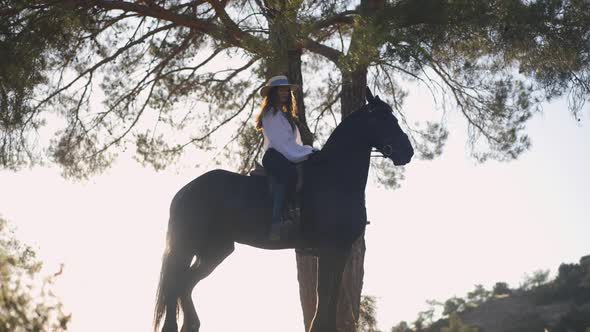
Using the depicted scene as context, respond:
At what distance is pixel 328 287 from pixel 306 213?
0.70m

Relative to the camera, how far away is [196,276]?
8969 mm

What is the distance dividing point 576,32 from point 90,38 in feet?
21.0

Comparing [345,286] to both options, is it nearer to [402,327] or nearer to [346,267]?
[346,267]

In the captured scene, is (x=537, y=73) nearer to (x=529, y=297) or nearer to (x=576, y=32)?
(x=576, y=32)

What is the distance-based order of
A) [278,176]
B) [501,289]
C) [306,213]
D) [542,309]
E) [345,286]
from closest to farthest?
[278,176]
[306,213]
[345,286]
[542,309]
[501,289]

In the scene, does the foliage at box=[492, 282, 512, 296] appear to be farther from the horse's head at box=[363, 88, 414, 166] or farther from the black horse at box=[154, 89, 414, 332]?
the horse's head at box=[363, 88, 414, 166]

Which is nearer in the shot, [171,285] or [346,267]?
[171,285]

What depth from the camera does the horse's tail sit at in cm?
877

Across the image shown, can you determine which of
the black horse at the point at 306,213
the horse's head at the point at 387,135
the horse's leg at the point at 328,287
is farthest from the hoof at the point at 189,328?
the horse's head at the point at 387,135

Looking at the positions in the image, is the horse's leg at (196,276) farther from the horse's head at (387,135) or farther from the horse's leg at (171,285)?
the horse's head at (387,135)

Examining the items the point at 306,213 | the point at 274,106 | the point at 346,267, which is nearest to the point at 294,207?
the point at 306,213

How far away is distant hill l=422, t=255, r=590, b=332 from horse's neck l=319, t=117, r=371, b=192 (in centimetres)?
1379

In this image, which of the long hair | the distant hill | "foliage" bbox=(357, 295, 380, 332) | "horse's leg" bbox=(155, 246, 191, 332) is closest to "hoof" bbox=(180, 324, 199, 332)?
"horse's leg" bbox=(155, 246, 191, 332)

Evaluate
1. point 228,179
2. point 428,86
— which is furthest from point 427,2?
point 228,179
